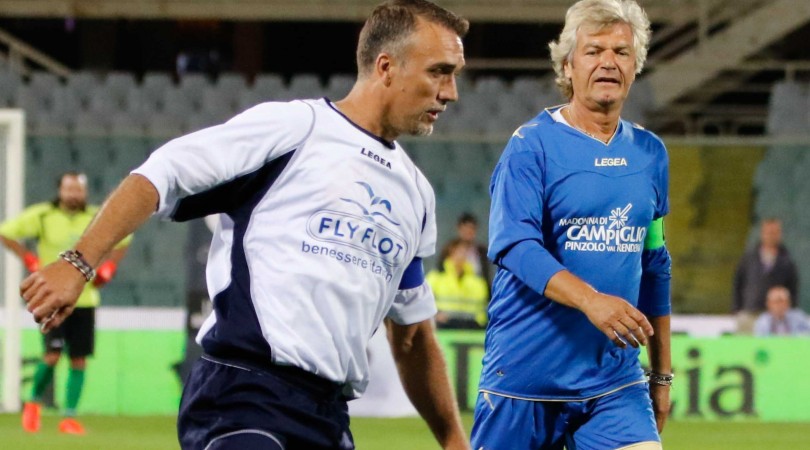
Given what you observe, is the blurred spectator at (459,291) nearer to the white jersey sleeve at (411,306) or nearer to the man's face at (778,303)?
the man's face at (778,303)

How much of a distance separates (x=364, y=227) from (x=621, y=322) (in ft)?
2.81

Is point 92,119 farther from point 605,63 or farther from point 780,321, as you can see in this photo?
point 605,63

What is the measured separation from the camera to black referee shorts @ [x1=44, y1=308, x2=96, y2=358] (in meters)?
11.6

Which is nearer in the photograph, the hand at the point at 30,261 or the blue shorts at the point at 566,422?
the blue shorts at the point at 566,422

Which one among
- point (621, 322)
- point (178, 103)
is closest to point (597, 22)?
point (621, 322)

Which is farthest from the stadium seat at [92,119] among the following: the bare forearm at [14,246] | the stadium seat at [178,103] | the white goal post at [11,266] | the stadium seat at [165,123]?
the bare forearm at [14,246]

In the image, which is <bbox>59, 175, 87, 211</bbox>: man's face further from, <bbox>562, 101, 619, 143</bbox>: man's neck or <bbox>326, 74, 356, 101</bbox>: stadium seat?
<bbox>562, 101, 619, 143</bbox>: man's neck

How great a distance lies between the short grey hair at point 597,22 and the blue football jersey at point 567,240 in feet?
0.71

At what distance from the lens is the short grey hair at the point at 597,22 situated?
4.61 metres

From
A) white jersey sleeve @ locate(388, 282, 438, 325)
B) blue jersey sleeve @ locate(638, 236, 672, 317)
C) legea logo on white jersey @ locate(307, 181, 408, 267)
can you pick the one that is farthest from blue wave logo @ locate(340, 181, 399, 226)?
blue jersey sleeve @ locate(638, 236, 672, 317)

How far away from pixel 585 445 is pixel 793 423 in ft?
28.7

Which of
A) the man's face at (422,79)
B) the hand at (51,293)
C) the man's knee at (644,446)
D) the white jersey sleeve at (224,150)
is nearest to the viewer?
the hand at (51,293)

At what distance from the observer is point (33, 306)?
9.96 feet

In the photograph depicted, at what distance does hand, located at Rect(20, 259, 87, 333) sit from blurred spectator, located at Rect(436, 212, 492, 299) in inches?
404
